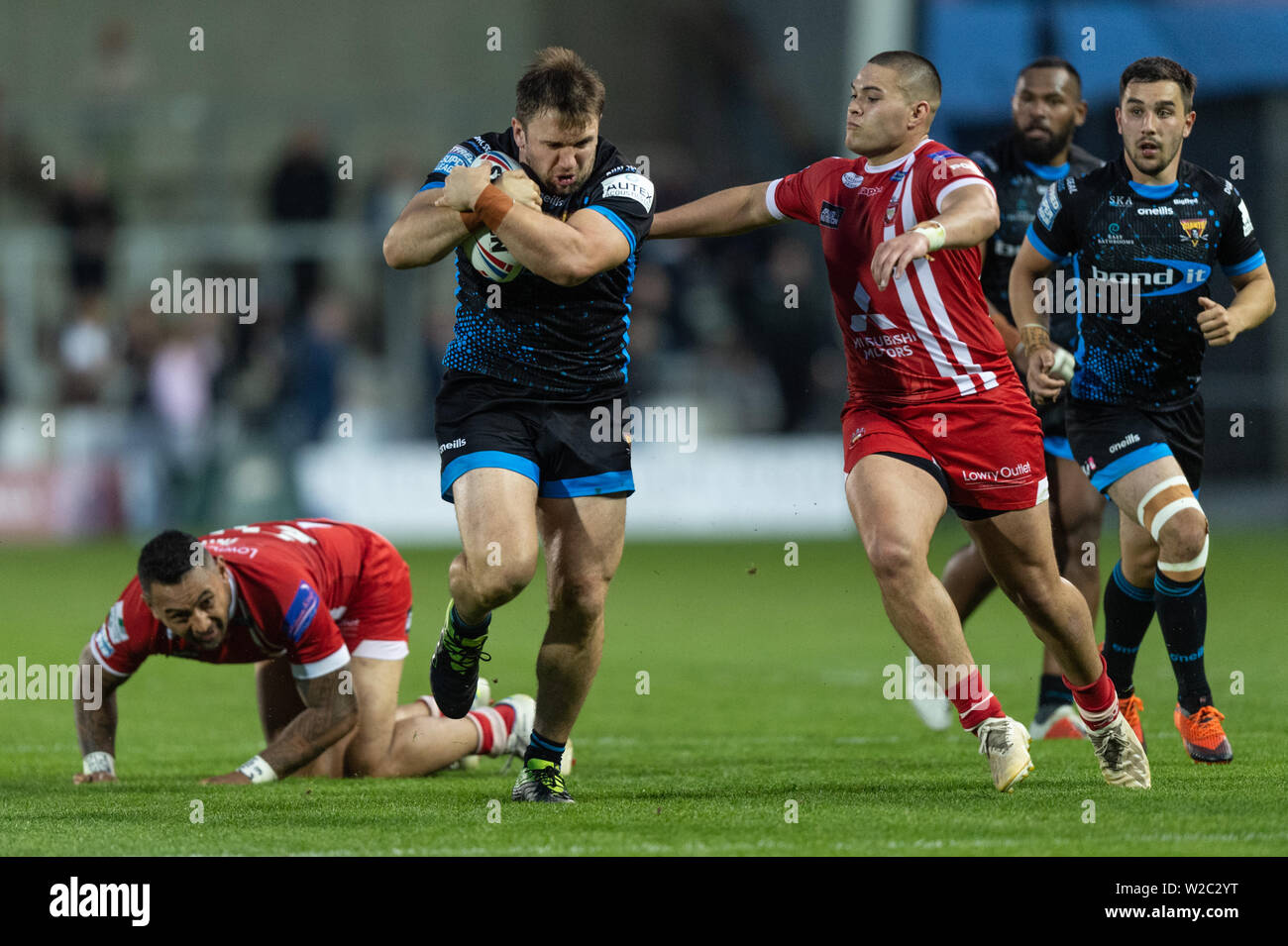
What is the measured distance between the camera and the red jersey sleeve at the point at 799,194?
694cm

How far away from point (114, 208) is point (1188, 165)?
58.1 ft

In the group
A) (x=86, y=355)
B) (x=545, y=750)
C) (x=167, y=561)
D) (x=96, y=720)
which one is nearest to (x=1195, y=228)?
(x=545, y=750)

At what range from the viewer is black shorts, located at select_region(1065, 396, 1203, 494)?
754 centimetres

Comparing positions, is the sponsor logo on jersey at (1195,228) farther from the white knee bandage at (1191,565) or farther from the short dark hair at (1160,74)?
the white knee bandage at (1191,565)

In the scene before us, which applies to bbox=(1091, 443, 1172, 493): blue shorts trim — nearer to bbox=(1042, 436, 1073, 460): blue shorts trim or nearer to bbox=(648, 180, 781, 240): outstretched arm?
bbox=(1042, 436, 1073, 460): blue shorts trim

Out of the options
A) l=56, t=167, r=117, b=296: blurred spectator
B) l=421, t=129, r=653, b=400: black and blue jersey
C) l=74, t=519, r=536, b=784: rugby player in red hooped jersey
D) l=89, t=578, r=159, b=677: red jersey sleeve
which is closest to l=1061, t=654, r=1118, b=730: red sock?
l=421, t=129, r=653, b=400: black and blue jersey

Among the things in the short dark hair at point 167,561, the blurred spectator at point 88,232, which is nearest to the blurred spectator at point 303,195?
the blurred spectator at point 88,232

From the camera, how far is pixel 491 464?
650cm

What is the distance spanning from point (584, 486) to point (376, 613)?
6.05 ft

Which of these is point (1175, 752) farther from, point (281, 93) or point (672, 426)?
point (281, 93)

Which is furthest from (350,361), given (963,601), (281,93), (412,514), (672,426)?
(963,601)

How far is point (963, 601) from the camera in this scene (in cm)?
913

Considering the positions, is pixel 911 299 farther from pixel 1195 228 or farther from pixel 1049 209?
pixel 1195 228

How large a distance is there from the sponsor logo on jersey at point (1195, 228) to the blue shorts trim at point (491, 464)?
285 centimetres
